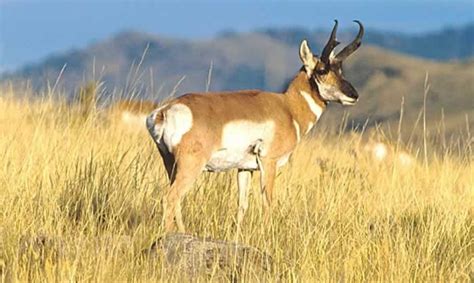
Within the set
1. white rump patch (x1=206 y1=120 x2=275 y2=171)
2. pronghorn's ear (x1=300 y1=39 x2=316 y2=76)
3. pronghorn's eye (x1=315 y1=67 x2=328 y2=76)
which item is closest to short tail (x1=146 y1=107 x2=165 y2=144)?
white rump patch (x1=206 y1=120 x2=275 y2=171)

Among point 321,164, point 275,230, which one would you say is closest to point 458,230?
point 275,230

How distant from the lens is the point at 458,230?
24.5 ft

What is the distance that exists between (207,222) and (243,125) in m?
0.84

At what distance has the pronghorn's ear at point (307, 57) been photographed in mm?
9016

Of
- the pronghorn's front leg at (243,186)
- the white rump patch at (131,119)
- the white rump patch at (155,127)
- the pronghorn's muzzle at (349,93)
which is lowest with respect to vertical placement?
the pronghorn's front leg at (243,186)

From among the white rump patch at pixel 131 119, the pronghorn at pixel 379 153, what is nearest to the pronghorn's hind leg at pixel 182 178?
the pronghorn at pixel 379 153

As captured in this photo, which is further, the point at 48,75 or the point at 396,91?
the point at 396,91

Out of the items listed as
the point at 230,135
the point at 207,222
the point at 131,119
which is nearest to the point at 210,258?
the point at 207,222

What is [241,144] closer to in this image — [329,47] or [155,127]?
[155,127]

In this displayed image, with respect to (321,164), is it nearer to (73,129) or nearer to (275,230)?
(73,129)

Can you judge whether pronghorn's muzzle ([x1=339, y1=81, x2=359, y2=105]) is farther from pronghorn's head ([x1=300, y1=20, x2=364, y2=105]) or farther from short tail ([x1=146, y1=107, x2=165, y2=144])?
short tail ([x1=146, y1=107, x2=165, y2=144])

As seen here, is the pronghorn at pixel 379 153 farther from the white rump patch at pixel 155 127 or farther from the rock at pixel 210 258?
the rock at pixel 210 258

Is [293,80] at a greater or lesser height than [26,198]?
greater

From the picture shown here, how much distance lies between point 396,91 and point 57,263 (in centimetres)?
4698
